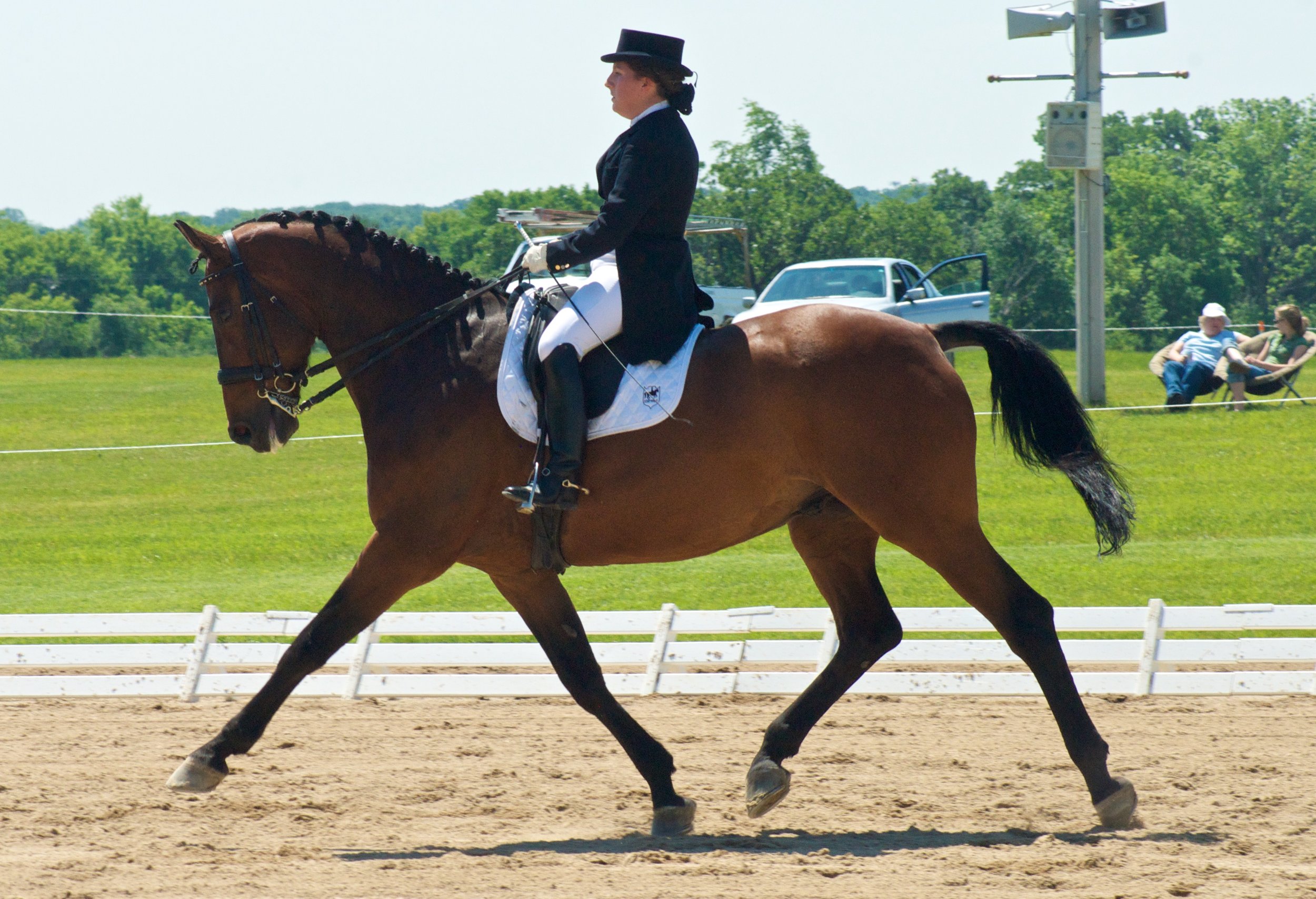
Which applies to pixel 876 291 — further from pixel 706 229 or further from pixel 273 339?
pixel 273 339

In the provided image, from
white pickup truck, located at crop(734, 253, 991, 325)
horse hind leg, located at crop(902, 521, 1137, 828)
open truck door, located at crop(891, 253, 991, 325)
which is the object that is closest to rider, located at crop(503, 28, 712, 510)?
horse hind leg, located at crop(902, 521, 1137, 828)

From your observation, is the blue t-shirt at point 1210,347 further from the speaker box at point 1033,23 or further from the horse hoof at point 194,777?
the horse hoof at point 194,777

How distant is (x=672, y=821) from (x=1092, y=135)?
14.0 meters

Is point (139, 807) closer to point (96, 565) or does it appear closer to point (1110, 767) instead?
point (1110, 767)

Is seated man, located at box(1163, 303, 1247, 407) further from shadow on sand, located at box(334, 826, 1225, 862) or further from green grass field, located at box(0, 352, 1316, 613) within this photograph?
shadow on sand, located at box(334, 826, 1225, 862)

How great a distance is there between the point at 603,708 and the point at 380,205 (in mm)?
183551

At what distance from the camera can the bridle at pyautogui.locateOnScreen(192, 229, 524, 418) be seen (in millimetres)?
5457

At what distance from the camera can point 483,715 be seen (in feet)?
23.6

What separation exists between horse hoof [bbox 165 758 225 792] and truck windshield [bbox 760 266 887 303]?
16.2m

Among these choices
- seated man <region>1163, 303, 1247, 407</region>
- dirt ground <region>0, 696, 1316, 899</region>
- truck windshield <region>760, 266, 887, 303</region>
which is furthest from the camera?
truck windshield <region>760, 266, 887, 303</region>

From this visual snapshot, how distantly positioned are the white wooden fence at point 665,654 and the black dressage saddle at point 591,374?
8.85 ft

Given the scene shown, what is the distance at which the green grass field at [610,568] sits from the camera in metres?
10.0

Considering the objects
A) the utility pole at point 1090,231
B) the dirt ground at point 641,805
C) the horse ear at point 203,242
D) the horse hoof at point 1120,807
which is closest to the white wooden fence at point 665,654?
the dirt ground at point 641,805

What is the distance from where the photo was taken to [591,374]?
17.3ft
